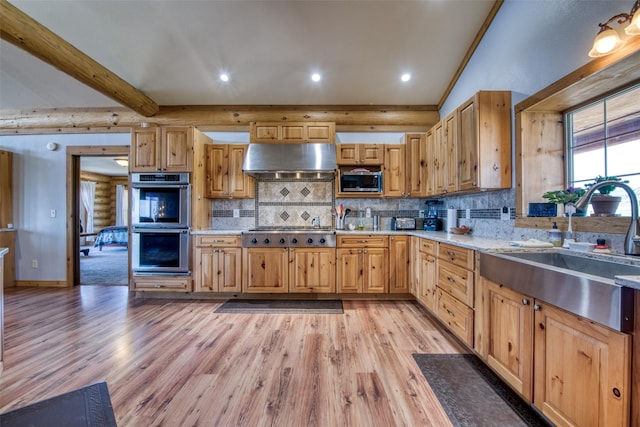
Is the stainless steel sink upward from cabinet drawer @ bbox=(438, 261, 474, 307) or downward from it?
upward

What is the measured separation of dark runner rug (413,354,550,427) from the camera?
4.92ft

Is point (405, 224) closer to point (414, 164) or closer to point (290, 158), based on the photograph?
point (414, 164)

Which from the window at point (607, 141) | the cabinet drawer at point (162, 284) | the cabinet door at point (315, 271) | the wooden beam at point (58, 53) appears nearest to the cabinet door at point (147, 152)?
the wooden beam at point (58, 53)

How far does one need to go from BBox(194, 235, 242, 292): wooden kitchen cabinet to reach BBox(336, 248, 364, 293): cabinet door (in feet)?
4.41

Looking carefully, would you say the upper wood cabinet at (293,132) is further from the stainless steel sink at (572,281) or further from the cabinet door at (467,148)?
the stainless steel sink at (572,281)

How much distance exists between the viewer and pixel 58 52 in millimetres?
2631

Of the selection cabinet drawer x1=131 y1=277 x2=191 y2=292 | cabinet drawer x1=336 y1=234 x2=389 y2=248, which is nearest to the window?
cabinet drawer x1=336 y1=234 x2=389 y2=248

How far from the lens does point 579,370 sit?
1.18 metres

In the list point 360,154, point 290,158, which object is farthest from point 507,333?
point 290,158

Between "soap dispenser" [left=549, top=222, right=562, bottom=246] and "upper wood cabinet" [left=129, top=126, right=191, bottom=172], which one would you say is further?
"upper wood cabinet" [left=129, top=126, right=191, bottom=172]

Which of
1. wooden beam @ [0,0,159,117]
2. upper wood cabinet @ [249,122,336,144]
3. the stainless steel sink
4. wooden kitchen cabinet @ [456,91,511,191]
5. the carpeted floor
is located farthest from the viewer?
the carpeted floor

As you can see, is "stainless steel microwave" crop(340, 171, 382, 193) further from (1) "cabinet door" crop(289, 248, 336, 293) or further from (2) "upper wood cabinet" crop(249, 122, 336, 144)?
(1) "cabinet door" crop(289, 248, 336, 293)

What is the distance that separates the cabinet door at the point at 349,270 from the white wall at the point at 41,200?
3939 mm

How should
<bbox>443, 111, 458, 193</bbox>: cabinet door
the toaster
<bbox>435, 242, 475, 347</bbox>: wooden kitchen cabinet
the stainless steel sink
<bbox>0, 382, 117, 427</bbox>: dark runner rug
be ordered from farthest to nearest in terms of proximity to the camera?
1. the toaster
2. <bbox>443, 111, 458, 193</bbox>: cabinet door
3. <bbox>435, 242, 475, 347</bbox>: wooden kitchen cabinet
4. the stainless steel sink
5. <bbox>0, 382, 117, 427</bbox>: dark runner rug
